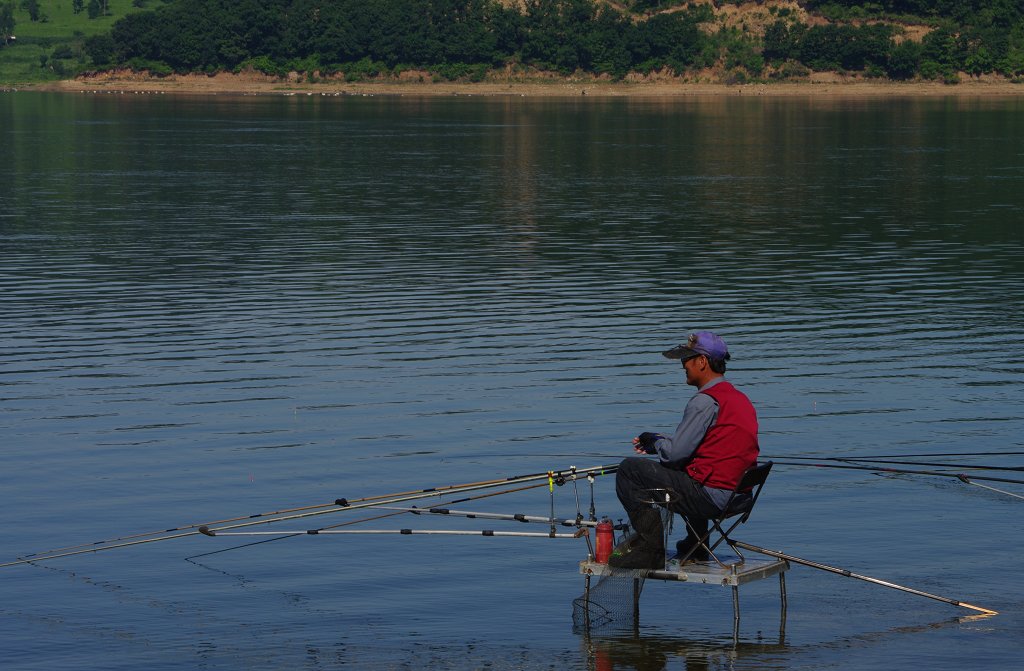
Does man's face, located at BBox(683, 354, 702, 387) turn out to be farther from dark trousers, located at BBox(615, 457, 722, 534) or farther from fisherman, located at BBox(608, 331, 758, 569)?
dark trousers, located at BBox(615, 457, 722, 534)

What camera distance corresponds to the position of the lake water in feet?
42.4

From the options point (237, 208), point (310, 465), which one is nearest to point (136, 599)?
point (310, 465)

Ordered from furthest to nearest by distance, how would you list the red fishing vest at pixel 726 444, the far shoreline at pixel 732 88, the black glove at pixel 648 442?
the far shoreline at pixel 732 88 < the black glove at pixel 648 442 < the red fishing vest at pixel 726 444

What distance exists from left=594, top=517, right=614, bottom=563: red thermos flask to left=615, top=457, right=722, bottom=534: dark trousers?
251 millimetres

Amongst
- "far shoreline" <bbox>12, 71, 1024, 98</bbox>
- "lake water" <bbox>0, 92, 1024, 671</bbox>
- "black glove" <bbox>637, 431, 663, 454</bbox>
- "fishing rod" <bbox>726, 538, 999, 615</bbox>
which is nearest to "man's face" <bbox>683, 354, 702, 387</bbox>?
"black glove" <bbox>637, 431, 663, 454</bbox>

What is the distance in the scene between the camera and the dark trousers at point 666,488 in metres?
11.9

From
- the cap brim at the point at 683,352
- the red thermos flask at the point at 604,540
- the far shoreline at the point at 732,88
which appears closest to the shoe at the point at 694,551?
the red thermos flask at the point at 604,540

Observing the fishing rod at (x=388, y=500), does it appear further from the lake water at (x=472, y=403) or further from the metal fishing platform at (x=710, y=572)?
the metal fishing platform at (x=710, y=572)

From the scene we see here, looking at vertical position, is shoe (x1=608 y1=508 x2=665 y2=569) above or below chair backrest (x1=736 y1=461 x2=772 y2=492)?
below

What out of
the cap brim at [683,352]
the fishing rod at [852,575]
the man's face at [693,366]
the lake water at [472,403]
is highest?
the cap brim at [683,352]

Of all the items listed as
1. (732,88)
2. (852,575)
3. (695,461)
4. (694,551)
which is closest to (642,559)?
(694,551)

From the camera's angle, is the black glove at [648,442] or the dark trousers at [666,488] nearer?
the dark trousers at [666,488]

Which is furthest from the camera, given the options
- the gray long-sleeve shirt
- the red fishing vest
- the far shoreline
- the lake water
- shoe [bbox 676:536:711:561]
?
the far shoreline

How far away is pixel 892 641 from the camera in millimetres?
12352
